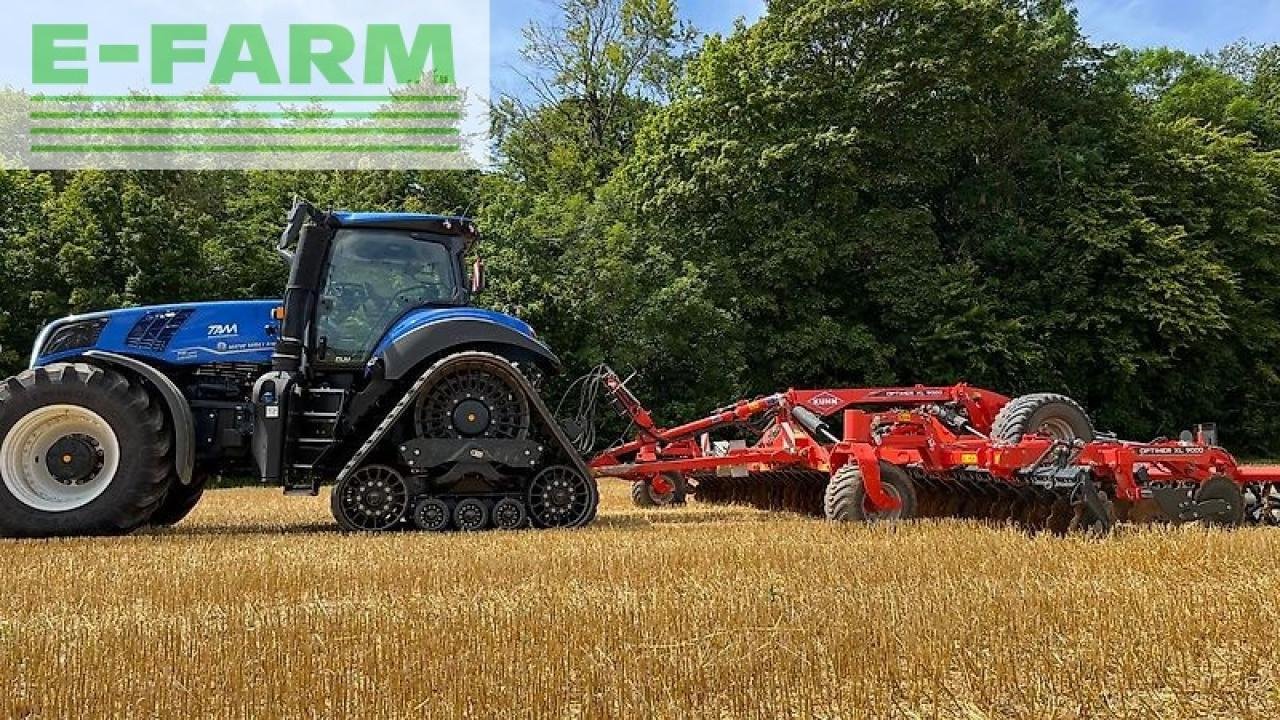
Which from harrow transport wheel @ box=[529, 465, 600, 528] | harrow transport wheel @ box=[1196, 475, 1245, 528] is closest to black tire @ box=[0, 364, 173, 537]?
harrow transport wheel @ box=[529, 465, 600, 528]

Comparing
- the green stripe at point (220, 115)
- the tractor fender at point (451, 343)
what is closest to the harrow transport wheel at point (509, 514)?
the tractor fender at point (451, 343)

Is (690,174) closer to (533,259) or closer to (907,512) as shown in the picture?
(533,259)

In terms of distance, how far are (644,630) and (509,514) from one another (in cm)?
428

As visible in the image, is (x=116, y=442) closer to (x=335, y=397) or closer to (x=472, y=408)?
(x=335, y=397)

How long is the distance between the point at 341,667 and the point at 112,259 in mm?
20401

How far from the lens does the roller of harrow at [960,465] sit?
325 inches

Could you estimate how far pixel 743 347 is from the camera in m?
22.6

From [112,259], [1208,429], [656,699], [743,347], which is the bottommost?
[656,699]

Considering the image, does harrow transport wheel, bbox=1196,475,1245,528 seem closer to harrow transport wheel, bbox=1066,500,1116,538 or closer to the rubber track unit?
harrow transport wheel, bbox=1066,500,1116,538

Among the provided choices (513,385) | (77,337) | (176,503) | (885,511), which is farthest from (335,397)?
(885,511)

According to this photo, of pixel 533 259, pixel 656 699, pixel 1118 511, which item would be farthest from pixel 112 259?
pixel 656 699

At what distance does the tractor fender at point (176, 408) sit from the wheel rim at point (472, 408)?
5.29 feet

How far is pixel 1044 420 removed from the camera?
34.8ft

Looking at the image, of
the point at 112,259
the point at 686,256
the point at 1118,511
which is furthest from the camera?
the point at 686,256
